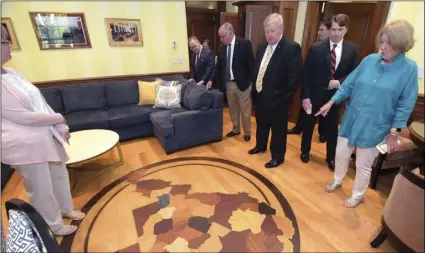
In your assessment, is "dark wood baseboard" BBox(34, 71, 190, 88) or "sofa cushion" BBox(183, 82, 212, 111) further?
"dark wood baseboard" BBox(34, 71, 190, 88)

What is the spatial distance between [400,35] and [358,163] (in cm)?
98

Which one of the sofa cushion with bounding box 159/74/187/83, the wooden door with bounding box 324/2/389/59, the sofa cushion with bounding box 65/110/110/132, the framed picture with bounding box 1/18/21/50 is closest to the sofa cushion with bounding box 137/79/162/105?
the sofa cushion with bounding box 159/74/187/83

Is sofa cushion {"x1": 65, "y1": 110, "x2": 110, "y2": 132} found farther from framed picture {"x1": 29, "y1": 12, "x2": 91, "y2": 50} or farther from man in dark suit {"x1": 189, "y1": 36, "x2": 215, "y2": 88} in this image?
man in dark suit {"x1": 189, "y1": 36, "x2": 215, "y2": 88}

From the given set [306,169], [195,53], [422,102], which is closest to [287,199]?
[306,169]

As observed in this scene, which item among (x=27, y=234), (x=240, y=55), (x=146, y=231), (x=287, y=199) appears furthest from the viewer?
(x=240, y=55)

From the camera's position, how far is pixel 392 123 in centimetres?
156

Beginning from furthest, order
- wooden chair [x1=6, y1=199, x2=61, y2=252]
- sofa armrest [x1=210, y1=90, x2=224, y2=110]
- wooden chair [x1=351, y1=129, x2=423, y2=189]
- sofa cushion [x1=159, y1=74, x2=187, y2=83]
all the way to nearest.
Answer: sofa cushion [x1=159, y1=74, x2=187, y2=83] < sofa armrest [x1=210, y1=90, x2=224, y2=110] < wooden chair [x1=351, y1=129, x2=423, y2=189] < wooden chair [x1=6, y1=199, x2=61, y2=252]

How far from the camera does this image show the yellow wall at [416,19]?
192 centimetres

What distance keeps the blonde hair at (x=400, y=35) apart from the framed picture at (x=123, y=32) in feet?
11.4

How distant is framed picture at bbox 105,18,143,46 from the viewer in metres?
3.49

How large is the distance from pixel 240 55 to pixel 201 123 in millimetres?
1069

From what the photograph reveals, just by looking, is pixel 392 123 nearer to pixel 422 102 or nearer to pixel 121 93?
pixel 422 102

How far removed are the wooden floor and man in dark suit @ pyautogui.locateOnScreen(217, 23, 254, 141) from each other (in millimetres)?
527

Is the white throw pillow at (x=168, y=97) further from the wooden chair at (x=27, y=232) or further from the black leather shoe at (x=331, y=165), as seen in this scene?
the wooden chair at (x=27, y=232)
